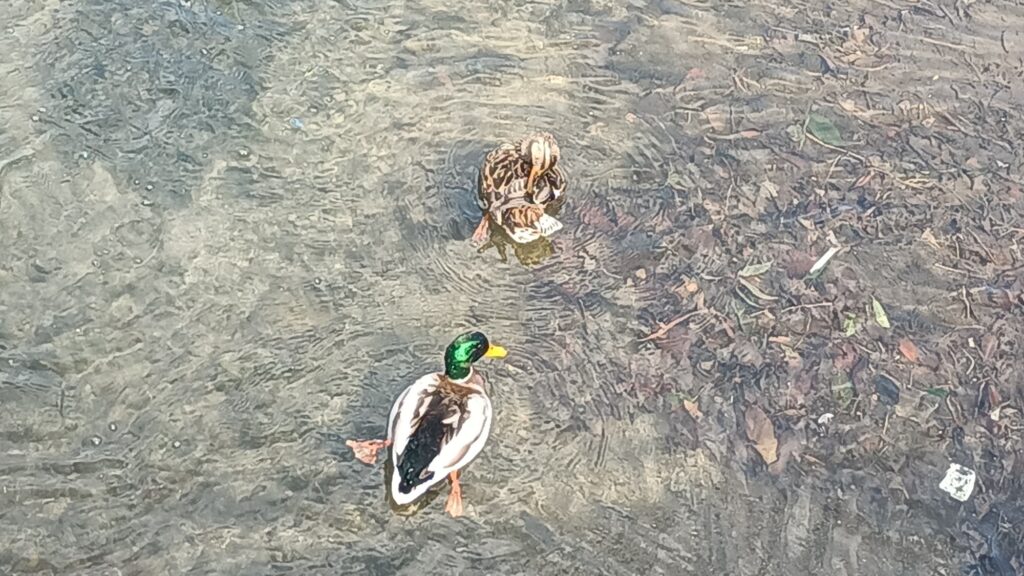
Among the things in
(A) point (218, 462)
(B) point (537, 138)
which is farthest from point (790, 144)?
(A) point (218, 462)

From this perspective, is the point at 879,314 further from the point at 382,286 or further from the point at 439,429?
the point at 382,286

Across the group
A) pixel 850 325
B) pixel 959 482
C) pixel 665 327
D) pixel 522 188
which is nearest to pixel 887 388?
pixel 850 325

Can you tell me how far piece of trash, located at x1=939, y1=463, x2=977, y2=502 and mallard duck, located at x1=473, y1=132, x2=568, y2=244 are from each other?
251 cm

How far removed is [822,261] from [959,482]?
58.5 inches

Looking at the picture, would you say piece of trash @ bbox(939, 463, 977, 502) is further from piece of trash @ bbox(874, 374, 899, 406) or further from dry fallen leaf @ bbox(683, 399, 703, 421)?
dry fallen leaf @ bbox(683, 399, 703, 421)

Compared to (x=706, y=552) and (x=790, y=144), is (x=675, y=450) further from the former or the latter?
(x=790, y=144)

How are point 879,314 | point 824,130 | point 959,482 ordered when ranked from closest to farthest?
1. point 959,482
2. point 879,314
3. point 824,130

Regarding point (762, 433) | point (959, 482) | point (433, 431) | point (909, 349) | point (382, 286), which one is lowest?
point (959, 482)

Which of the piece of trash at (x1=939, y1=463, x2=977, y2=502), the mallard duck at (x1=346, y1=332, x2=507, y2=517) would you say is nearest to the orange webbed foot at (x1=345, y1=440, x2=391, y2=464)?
the mallard duck at (x1=346, y1=332, x2=507, y2=517)

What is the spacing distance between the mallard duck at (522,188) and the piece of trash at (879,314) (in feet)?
6.10

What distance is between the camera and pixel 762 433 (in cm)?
557

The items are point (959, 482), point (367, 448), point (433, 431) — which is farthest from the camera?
point (959, 482)

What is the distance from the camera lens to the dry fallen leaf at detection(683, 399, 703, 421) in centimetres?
559

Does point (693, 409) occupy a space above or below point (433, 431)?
below
